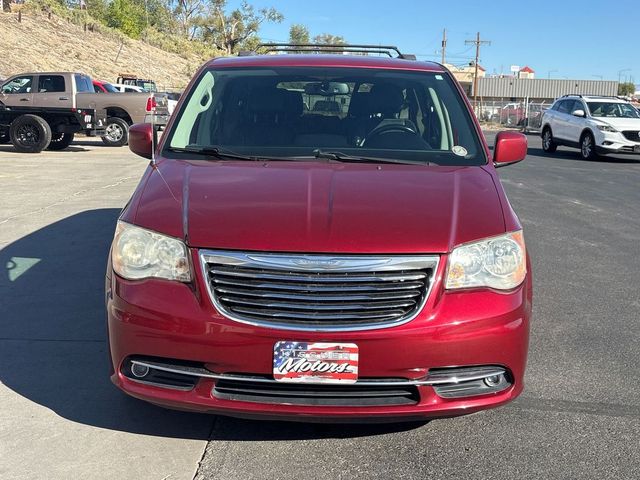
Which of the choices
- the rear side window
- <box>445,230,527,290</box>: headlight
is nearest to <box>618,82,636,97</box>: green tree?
the rear side window

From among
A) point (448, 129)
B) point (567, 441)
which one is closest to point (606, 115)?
point (448, 129)

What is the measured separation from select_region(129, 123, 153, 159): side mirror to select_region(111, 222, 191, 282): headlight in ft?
4.29

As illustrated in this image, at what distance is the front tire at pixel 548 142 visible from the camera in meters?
21.6

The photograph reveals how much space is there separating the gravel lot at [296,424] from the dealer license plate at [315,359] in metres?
0.49

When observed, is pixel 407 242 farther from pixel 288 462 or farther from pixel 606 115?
pixel 606 115

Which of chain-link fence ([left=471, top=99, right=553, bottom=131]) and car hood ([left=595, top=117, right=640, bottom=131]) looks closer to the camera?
car hood ([left=595, top=117, right=640, bottom=131])

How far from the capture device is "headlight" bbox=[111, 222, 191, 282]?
10.4 ft

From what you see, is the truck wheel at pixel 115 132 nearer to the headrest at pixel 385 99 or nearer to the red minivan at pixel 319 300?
the headrest at pixel 385 99

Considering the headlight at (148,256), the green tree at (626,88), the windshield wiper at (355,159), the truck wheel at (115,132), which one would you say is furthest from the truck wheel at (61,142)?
the green tree at (626,88)

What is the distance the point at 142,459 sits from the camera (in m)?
3.25

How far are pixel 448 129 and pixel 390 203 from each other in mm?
1403

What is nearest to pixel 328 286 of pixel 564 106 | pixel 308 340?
pixel 308 340

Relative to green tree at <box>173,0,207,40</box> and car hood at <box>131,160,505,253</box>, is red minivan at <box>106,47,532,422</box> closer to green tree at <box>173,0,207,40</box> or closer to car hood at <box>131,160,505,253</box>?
car hood at <box>131,160,505,253</box>

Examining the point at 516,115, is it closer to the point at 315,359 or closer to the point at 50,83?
the point at 50,83
